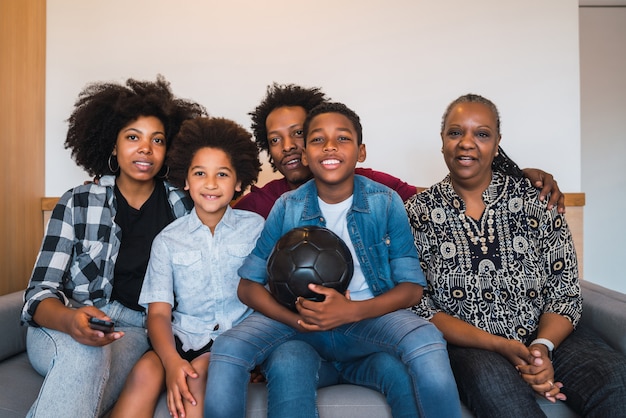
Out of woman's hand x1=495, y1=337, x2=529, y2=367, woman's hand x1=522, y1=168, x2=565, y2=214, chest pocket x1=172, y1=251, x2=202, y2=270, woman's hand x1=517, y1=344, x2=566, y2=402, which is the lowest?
woman's hand x1=517, y1=344, x2=566, y2=402

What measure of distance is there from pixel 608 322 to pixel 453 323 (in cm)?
64

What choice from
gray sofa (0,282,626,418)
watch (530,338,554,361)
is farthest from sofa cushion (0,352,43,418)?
watch (530,338,554,361)

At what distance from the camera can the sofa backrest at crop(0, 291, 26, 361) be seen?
2.07 metres

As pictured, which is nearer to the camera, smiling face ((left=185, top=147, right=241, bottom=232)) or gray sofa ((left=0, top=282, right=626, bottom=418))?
gray sofa ((left=0, top=282, right=626, bottom=418))

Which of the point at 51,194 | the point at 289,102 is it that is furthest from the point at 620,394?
the point at 51,194

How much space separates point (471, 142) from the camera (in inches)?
79.6

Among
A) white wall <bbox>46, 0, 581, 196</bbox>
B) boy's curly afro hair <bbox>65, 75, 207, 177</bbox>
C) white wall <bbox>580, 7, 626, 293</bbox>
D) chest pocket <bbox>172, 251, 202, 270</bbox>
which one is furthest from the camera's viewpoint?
white wall <bbox>580, 7, 626, 293</bbox>

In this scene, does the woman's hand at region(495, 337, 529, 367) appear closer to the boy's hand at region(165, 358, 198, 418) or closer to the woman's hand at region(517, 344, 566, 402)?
the woman's hand at region(517, 344, 566, 402)

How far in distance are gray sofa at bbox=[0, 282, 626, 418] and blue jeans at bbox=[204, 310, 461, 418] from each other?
0.44 ft

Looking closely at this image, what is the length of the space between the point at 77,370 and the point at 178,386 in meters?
0.32

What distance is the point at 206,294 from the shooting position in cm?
203

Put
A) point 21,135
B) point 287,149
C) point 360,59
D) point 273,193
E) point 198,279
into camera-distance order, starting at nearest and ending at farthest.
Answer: point 198,279 → point 287,149 → point 273,193 → point 21,135 → point 360,59

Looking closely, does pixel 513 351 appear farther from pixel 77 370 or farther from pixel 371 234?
pixel 77 370

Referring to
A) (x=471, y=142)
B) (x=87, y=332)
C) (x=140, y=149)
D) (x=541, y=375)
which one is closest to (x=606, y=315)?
(x=541, y=375)
